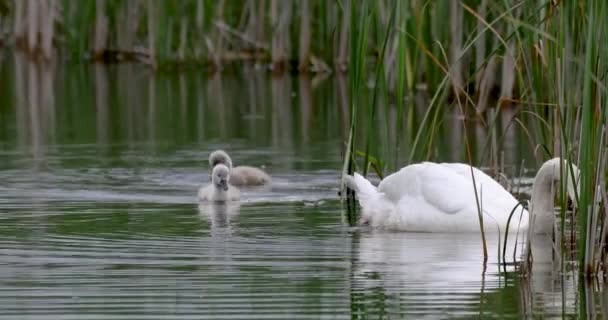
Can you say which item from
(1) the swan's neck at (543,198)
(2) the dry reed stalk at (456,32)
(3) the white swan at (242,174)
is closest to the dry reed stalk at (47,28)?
(2) the dry reed stalk at (456,32)

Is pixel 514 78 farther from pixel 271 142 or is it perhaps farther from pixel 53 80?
pixel 53 80

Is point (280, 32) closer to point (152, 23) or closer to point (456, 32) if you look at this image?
point (152, 23)

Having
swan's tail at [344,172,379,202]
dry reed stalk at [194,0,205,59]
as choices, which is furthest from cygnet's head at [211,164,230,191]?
dry reed stalk at [194,0,205,59]

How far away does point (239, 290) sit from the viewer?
6727 mm

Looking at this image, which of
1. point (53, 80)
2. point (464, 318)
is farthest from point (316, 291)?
point (53, 80)

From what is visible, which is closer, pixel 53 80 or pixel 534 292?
pixel 534 292

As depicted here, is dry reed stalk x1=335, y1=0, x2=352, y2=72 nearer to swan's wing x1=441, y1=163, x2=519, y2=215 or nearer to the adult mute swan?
the adult mute swan

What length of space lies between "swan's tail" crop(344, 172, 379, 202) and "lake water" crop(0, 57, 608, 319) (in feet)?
0.67

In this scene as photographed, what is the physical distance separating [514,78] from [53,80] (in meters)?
8.94

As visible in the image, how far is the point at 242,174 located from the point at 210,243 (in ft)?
12.4

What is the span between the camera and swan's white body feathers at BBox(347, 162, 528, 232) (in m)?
8.98

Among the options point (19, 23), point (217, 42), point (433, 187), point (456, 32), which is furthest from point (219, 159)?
point (19, 23)

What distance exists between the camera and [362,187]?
9.92 metres

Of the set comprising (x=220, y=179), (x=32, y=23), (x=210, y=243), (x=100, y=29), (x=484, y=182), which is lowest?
(x=210, y=243)
